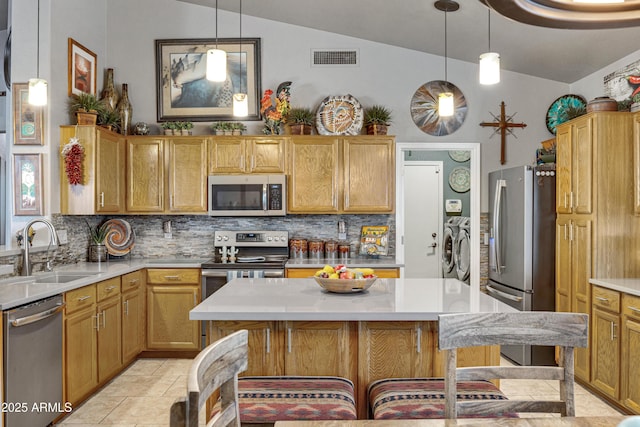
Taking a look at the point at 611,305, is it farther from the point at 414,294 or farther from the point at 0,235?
the point at 0,235

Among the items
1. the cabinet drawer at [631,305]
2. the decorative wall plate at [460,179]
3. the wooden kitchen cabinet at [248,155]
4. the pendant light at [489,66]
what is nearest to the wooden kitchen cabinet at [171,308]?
the wooden kitchen cabinet at [248,155]

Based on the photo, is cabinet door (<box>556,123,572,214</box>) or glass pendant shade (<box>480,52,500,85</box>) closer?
glass pendant shade (<box>480,52,500,85</box>)

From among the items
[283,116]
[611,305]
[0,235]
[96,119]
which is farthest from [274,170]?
[611,305]

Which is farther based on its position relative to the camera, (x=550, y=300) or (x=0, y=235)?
(x=0, y=235)

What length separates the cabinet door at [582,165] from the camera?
12.1 feet

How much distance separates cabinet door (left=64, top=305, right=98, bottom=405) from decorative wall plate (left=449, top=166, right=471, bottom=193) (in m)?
4.83

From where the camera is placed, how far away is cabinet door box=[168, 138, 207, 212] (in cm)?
478

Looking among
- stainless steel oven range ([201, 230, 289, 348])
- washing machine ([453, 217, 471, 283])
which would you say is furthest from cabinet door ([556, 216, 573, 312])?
stainless steel oven range ([201, 230, 289, 348])

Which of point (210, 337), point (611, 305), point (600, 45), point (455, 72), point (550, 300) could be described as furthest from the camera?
point (455, 72)

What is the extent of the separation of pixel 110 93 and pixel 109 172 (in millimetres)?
944

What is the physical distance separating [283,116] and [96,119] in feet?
5.63

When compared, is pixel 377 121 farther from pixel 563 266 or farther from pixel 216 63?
pixel 216 63

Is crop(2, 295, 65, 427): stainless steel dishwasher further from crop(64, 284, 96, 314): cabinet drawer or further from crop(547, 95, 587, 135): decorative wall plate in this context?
crop(547, 95, 587, 135): decorative wall plate

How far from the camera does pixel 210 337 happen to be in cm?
242
